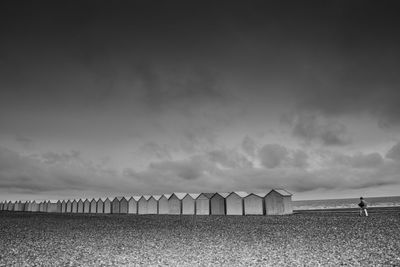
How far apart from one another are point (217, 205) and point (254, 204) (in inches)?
234

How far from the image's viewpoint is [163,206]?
5072cm

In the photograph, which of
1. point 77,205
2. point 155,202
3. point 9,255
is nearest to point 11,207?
point 77,205

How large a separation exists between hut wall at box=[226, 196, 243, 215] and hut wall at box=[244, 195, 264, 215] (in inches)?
28.3

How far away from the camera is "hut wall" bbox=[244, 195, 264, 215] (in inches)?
1614

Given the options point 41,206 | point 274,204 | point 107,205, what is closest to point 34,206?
point 41,206

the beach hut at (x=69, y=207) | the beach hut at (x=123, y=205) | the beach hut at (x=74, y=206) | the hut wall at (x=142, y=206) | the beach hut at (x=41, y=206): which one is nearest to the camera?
the hut wall at (x=142, y=206)

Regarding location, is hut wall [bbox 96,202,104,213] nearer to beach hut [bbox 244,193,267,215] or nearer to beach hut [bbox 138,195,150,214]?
beach hut [bbox 138,195,150,214]

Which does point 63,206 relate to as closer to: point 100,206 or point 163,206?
point 100,206

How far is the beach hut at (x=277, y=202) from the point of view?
39.8m

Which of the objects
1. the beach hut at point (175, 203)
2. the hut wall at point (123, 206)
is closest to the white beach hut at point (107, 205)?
the hut wall at point (123, 206)

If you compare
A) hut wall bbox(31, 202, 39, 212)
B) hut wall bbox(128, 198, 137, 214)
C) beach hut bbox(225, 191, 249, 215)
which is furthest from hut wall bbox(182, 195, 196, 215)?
hut wall bbox(31, 202, 39, 212)

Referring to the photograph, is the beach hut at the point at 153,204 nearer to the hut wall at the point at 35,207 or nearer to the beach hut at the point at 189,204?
the beach hut at the point at 189,204

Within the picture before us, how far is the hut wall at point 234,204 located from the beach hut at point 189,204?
6.04 meters

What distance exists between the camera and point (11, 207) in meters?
109
